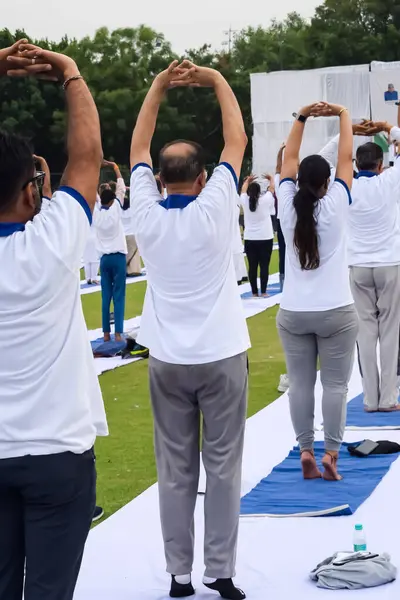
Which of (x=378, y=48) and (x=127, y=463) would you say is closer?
(x=127, y=463)

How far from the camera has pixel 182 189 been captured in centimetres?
453

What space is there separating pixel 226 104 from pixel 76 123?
5.53ft

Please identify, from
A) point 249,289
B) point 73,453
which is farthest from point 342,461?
point 249,289

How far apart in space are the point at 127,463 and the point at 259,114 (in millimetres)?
43114

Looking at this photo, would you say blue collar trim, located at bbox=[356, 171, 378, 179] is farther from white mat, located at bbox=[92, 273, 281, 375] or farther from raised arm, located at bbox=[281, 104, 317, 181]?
white mat, located at bbox=[92, 273, 281, 375]

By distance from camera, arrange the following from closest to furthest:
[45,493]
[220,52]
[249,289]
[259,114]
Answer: [45,493]
[249,289]
[259,114]
[220,52]

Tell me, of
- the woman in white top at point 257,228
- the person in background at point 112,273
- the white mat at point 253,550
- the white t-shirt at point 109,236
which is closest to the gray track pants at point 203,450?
the white mat at point 253,550

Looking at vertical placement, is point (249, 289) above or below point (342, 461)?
below

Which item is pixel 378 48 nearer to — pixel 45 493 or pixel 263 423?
pixel 263 423

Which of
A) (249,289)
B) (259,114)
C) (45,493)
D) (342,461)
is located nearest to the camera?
(45,493)

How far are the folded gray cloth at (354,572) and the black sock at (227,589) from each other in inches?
14.9

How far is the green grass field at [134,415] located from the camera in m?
6.67

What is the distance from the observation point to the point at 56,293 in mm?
2859

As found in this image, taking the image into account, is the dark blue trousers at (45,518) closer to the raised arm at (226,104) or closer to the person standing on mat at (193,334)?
the person standing on mat at (193,334)
